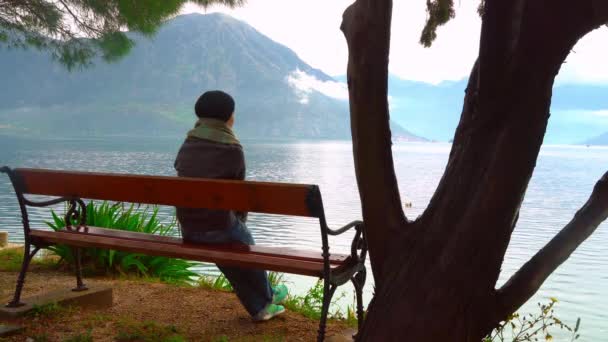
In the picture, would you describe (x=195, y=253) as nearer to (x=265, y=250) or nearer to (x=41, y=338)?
(x=265, y=250)

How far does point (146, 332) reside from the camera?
3562 mm

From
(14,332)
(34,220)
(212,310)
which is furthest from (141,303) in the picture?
(34,220)

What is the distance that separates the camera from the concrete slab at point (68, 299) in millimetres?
3751

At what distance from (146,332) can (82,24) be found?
6173 mm

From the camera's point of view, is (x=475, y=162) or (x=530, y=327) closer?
(x=475, y=162)

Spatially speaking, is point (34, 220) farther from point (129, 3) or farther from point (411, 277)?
point (411, 277)

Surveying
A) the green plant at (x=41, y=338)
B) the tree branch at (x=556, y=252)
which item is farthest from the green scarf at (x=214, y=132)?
the tree branch at (x=556, y=252)

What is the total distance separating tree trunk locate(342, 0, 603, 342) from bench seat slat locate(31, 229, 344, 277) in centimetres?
55

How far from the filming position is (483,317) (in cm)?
255

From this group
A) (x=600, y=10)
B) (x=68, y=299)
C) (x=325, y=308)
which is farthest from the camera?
(x=68, y=299)

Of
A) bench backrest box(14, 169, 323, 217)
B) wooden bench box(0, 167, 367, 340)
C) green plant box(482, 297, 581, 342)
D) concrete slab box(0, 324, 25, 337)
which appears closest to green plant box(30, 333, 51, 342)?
concrete slab box(0, 324, 25, 337)

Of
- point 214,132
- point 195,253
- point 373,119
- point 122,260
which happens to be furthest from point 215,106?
point 122,260

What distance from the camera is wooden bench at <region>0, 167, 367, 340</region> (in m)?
3.00

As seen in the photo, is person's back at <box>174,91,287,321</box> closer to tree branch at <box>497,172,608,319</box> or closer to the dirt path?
the dirt path
